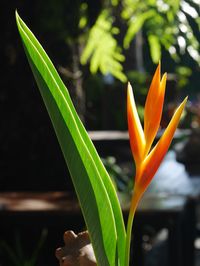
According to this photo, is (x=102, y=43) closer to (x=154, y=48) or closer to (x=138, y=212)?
(x=154, y=48)

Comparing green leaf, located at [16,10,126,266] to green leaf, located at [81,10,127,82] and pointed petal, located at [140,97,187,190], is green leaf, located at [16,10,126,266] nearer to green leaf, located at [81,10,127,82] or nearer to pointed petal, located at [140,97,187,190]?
pointed petal, located at [140,97,187,190]

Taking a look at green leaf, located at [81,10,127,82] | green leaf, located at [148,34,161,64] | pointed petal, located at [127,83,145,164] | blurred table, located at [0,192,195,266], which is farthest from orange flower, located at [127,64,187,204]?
green leaf, located at [81,10,127,82]

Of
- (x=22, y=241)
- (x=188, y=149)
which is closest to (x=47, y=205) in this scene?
(x=22, y=241)

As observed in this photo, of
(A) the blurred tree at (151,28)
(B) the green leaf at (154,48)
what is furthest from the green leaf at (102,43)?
(B) the green leaf at (154,48)

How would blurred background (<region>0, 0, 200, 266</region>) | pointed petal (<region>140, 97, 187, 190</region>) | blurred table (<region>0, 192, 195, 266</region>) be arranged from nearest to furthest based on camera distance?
pointed petal (<region>140, 97, 187, 190</region>) < blurred table (<region>0, 192, 195, 266</region>) < blurred background (<region>0, 0, 200, 266</region>)

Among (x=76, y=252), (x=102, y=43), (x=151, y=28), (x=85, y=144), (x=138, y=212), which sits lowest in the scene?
(x=138, y=212)

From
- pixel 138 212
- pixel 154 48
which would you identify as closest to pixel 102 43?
pixel 154 48
